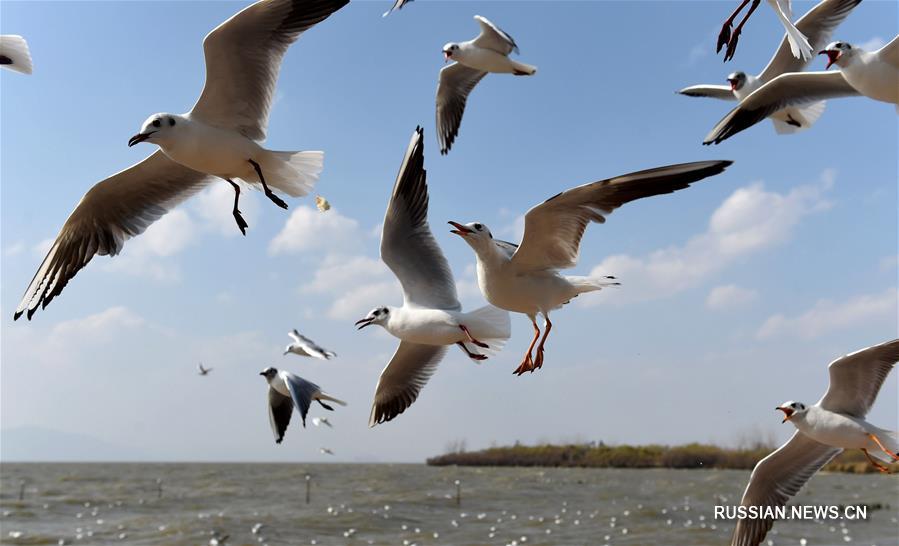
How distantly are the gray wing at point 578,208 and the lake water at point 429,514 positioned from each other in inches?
415

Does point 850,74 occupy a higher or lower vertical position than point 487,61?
lower

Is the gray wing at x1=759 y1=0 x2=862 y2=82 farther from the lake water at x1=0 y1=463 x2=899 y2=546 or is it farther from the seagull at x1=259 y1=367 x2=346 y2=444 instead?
the lake water at x1=0 y1=463 x2=899 y2=546

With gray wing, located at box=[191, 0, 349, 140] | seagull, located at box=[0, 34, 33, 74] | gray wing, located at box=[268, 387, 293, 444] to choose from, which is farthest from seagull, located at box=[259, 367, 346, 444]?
seagull, located at box=[0, 34, 33, 74]

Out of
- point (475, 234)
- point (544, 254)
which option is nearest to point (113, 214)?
point (475, 234)

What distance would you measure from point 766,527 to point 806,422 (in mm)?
1160

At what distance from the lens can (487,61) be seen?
8781 millimetres

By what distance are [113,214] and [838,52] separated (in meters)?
4.97

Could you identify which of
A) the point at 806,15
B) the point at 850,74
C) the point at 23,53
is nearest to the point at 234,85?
the point at 23,53

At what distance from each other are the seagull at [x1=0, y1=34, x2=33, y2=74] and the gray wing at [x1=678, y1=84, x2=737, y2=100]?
5.94 m

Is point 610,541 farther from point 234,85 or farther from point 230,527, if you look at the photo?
point 234,85

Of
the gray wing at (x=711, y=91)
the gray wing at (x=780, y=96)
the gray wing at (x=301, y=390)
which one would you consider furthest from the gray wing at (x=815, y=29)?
the gray wing at (x=301, y=390)

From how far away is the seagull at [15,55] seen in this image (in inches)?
211

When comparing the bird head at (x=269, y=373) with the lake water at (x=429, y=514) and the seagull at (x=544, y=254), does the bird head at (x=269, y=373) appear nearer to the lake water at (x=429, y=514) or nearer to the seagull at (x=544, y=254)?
the seagull at (x=544, y=254)

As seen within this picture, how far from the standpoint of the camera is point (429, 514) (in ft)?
63.0
